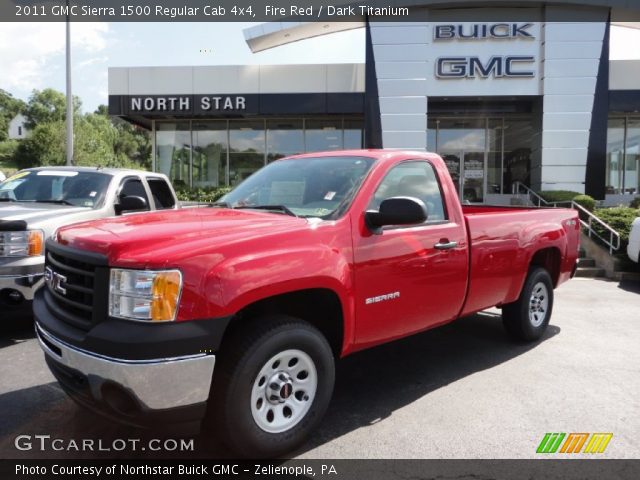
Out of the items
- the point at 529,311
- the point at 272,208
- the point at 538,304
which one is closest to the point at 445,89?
the point at 538,304

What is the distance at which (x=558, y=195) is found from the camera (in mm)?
16328

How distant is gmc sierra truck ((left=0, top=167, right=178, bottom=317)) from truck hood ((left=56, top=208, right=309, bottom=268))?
1959 millimetres

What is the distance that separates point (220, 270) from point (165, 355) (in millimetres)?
503

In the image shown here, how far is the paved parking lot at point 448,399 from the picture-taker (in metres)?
3.31

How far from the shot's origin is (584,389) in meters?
4.27

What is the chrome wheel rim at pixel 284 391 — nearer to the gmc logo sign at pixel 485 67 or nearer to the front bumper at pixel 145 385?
the front bumper at pixel 145 385

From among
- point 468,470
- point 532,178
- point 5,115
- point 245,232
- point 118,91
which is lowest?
point 468,470

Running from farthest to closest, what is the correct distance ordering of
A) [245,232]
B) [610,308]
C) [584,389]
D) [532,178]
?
[532,178], [610,308], [584,389], [245,232]

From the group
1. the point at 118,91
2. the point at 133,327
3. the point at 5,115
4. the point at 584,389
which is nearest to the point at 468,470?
the point at 584,389

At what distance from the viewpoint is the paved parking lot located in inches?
130

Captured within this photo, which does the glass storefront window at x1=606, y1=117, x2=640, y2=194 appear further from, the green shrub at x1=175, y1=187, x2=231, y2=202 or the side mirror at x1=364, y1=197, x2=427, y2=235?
the side mirror at x1=364, y1=197, x2=427, y2=235

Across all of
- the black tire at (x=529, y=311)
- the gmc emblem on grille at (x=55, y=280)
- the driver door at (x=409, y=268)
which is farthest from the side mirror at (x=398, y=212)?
the black tire at (x=529, y=311)

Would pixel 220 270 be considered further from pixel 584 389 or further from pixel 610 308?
pixel 610 308

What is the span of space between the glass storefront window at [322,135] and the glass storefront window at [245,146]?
1.82 metres
